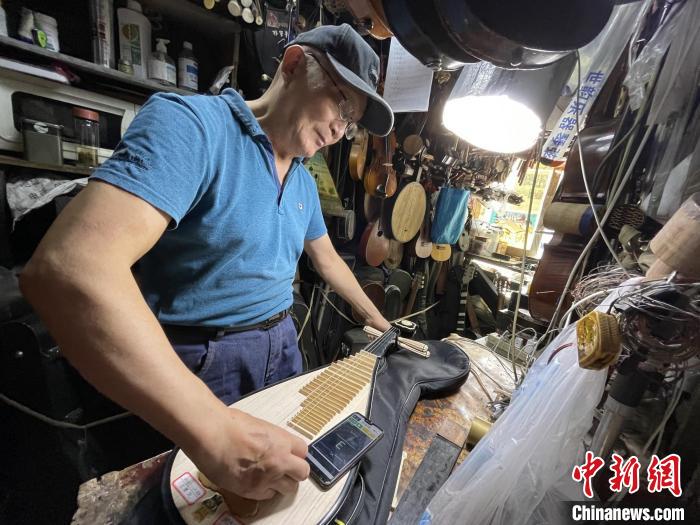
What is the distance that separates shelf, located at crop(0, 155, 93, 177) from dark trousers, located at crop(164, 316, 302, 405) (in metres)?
0.91

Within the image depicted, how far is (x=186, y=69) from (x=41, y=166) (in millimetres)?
743

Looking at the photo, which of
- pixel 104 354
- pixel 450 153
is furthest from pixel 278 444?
pixel 450 153

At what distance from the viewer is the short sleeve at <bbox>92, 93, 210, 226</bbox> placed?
45cm

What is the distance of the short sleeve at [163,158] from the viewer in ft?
1.49

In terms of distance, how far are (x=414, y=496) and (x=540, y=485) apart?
26 cm

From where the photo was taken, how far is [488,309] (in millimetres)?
3244

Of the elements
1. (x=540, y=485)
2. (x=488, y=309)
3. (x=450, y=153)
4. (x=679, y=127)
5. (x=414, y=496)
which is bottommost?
(x=488, y=309)

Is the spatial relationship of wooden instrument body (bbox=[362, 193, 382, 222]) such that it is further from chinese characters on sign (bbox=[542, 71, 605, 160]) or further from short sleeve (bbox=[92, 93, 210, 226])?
short sleeve (bbox=[92, 93, 210, 226])

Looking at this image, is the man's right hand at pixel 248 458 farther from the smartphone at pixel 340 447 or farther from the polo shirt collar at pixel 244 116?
the polo shirt collar at pixel 244 116

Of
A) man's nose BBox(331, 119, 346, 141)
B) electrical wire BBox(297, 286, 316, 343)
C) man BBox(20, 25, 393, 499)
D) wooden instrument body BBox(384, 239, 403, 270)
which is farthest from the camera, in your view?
wooden instrument body BBox(384, 239, 403, 270)

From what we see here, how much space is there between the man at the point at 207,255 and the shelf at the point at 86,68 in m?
0.73

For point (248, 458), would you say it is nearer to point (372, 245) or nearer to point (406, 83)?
point (406, 83)

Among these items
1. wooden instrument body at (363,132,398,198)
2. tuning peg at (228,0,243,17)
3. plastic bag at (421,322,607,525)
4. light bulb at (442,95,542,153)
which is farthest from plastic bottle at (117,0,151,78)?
plastic bag at (421,322,607,525)

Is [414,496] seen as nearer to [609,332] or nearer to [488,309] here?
[609,332]
